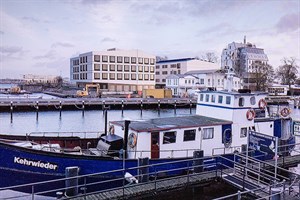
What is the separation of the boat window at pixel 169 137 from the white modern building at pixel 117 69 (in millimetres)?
82061

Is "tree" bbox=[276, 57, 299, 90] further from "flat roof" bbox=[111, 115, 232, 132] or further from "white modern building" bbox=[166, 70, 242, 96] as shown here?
"flat roof" bbox=[111, 115, 232, 132]

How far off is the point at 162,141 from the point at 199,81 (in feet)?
242

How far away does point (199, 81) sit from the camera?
87.6 m

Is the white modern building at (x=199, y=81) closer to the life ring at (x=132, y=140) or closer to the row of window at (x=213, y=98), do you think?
the row of window at (x=213, y=98)

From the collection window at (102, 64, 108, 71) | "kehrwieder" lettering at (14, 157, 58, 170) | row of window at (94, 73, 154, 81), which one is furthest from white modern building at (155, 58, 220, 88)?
"kehrwieder" lettering at (14, 157, 58, 170)

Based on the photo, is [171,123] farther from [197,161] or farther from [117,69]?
[117,69]

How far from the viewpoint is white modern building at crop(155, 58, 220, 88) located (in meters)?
109

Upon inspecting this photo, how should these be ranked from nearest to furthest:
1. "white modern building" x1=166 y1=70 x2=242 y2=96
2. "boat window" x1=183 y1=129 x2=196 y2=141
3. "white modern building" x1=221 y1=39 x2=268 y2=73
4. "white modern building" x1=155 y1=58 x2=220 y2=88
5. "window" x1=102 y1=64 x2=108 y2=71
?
"boat window" x1=183 y1=129 x2=196 y2=141 → "white modern building" x1=166 y1=70 x2=242 y2=96 → "window" x1=102 y1=64 x2=108 y2=71 → "white modern building" x1=155 y1=58 x2=220 y2=88 → "white modern building" x1=221 y1=39 x2=268 y2=73

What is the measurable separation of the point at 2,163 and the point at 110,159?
483cm

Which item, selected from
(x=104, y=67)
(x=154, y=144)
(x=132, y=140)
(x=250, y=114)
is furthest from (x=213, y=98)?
(x=104, y=67)

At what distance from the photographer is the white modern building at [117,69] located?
95.9 m

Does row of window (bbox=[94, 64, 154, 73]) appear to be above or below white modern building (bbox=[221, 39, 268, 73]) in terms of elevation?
below

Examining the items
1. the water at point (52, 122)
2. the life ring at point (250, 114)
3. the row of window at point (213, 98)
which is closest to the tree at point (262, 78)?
the water at point (52, 122)

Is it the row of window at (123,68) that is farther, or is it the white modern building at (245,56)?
the white modern building at (245,56)
